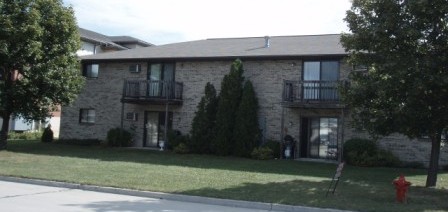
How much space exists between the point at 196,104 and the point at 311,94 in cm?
647

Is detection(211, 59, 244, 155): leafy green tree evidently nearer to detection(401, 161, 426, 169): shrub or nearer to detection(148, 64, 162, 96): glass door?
detection(148, 64, 162, 96): glass door

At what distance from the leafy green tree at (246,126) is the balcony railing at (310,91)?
1771mm

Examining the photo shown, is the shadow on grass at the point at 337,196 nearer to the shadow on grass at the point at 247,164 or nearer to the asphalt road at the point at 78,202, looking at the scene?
the asphalt road at the point at 78,202

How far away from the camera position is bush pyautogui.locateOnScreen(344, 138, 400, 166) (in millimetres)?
21609

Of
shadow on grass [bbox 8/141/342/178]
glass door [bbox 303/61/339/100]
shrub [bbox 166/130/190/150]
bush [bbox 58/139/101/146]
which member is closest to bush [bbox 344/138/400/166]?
shadow on grass [bbox 8/141/342/178]

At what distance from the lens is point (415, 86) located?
1300cm

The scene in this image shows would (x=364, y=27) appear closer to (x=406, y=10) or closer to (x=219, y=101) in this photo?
(x=406, y=10)

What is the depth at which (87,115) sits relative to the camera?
30.8 m

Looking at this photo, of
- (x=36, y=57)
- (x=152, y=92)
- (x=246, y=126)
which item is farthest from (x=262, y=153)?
(x=36, y=57)

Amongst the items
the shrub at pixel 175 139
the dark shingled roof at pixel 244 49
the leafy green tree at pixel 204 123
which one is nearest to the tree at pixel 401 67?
the dark shingled roof at pixel 244 49

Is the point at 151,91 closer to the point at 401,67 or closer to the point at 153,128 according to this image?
the point at 153,128

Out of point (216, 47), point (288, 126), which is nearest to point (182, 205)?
point (288, 126)

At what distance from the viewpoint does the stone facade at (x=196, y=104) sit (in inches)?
926

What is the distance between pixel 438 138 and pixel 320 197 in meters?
4.97
